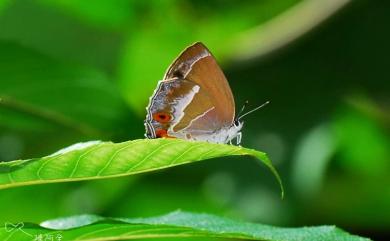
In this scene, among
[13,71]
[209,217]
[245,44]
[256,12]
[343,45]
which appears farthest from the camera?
[343,45]

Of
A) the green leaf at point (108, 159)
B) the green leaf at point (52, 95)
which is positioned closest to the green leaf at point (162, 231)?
the green leaf at point (108, 159)

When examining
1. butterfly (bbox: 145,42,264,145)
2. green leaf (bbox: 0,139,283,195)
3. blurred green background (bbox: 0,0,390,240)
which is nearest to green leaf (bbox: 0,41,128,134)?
butterfly (bbox: 145,42,264,145)

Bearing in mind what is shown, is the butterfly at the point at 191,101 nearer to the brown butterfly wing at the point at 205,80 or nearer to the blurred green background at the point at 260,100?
the brown butterfly wing at the point at 205,80

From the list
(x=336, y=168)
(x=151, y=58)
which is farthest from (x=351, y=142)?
(x=151, y=58)

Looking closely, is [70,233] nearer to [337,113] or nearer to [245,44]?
[245,44]

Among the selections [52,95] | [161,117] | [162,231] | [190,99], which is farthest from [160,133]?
[162,231]

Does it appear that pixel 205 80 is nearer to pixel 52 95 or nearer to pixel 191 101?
pixel 191 101
